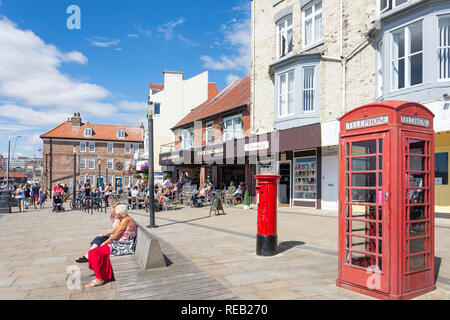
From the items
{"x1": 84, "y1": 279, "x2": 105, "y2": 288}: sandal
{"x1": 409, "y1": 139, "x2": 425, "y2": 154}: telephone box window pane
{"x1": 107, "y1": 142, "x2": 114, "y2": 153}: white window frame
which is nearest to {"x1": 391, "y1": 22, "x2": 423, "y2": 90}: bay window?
{"x1": 409, "y1": 139, "x2": 425, "y2": 154}: telephone box window pane

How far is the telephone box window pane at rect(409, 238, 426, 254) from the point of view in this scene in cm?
425

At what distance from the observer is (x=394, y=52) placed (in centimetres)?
1195

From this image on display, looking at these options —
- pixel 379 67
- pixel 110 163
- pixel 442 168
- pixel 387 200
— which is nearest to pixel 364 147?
pixel 387 200

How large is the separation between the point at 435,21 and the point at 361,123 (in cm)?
861

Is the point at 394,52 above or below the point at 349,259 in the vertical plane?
above

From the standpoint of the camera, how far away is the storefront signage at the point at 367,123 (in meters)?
4.18

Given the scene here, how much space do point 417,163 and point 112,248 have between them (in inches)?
181

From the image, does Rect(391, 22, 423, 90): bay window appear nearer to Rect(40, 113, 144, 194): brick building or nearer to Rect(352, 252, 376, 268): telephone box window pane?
Rect(352, 252, 376, 268): telephone box window pane

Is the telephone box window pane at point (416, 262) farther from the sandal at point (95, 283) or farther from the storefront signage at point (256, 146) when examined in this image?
the storefront signage at point (256, 146)

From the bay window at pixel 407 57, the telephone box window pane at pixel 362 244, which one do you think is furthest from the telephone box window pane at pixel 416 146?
the bay window at pixel 407 57

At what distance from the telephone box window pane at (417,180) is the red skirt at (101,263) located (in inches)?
172

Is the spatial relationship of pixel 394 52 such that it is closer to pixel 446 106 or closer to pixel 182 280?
pixel 446 106
